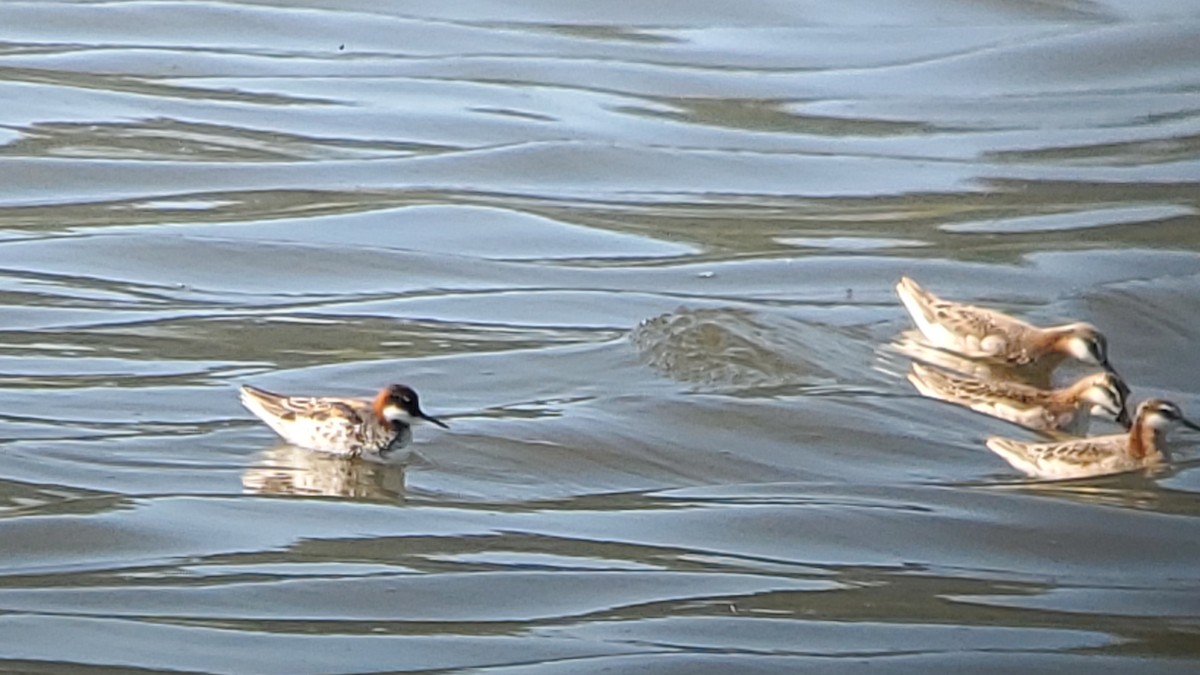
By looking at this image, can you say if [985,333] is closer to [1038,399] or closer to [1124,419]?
[1038,399]

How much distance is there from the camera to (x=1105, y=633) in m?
8.62

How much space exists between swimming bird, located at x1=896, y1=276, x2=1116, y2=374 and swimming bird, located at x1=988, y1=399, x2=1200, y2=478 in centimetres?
139

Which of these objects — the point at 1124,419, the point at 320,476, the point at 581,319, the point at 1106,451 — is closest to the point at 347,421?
the point at 320,476

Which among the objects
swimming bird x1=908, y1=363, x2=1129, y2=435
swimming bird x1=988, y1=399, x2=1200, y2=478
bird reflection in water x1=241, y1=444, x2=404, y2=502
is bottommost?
bird reflection in water x1=241, y1=444, x2=404, y2=502

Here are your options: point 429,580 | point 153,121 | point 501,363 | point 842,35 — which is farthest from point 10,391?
point 842,35

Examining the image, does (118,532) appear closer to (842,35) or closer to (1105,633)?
(1105,633)

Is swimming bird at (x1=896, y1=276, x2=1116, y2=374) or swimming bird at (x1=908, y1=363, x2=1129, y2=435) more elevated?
swimming bird at (x1=896, y1=276, x2=1116, y2=374)

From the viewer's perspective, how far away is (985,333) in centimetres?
1263

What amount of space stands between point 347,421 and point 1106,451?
3003 millimetres

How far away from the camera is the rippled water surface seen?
870 cm

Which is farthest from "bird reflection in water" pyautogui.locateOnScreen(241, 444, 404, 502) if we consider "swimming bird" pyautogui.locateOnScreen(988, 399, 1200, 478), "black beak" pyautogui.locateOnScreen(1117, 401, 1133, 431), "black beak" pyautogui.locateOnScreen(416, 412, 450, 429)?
"black beak" pyautogui.locateOnScreen(1117, 401, 1133, 431)

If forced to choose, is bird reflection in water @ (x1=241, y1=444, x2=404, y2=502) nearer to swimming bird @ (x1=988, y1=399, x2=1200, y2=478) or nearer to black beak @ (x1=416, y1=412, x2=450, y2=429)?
black beak @ (x1=416, y1=412, x2=450, y2=429)

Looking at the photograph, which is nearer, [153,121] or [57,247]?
[57,247]

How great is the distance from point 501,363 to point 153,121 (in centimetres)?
576
